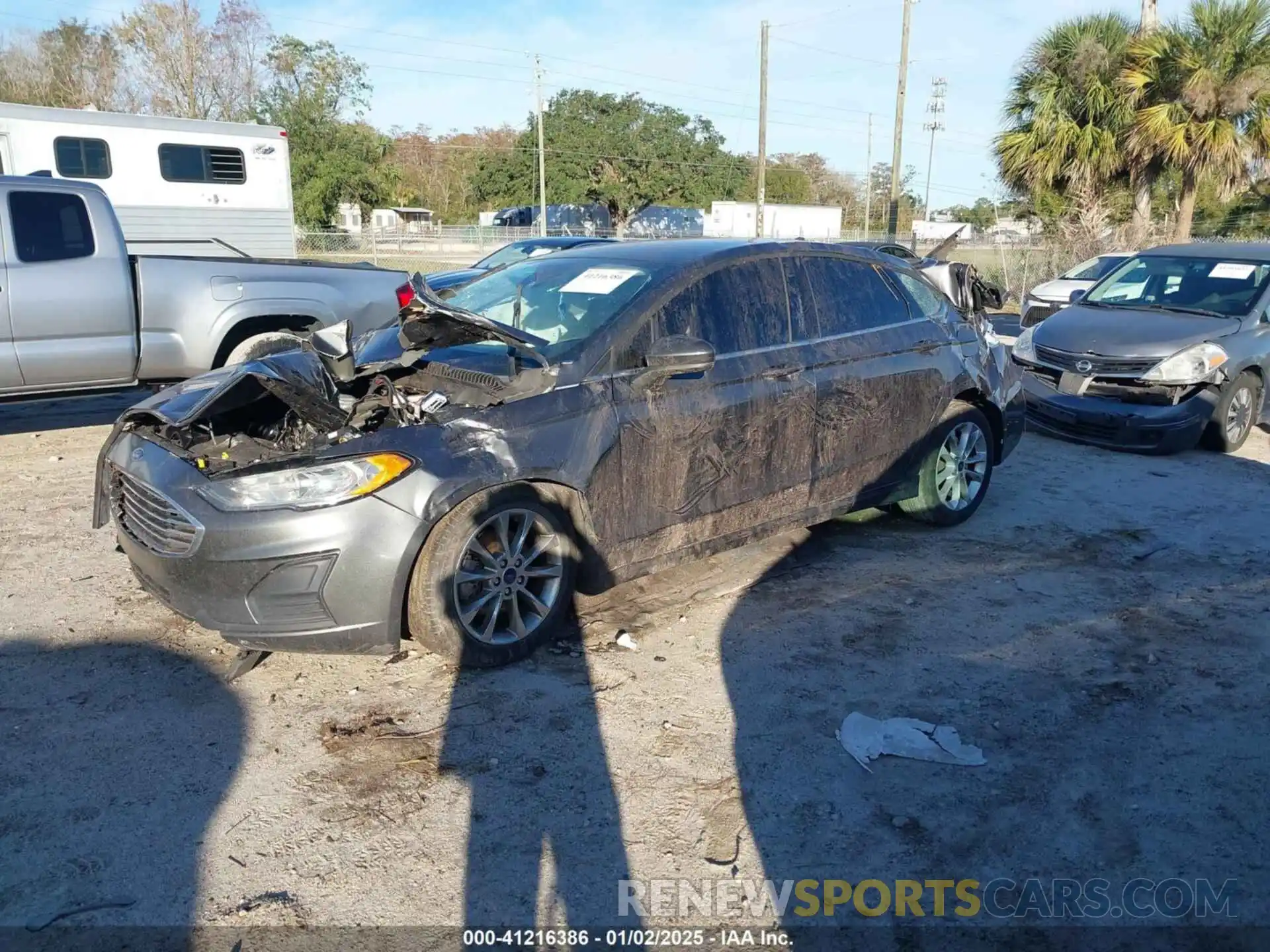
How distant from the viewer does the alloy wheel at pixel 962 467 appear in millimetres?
5930

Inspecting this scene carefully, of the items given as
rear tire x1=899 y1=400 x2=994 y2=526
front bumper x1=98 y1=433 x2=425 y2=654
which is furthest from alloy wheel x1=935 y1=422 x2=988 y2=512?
front bumper x1=98 y1=433 x2=425 y2=654

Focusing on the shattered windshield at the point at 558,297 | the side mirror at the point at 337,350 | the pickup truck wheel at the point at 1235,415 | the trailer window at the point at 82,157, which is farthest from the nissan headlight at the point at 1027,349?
the trailer window at the point at 82,157

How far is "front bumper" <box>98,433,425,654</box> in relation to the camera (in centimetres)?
358

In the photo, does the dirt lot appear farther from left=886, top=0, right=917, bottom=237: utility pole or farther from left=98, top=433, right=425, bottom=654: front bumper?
left=886, top=0, right=917, bottom=237: utility pole

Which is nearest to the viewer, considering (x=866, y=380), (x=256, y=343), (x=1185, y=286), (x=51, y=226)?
(x=866, y=380)

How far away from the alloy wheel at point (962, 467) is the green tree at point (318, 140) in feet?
120

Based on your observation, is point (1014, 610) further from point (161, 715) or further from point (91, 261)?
point (91, 261)

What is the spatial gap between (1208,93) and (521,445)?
62.8 ft

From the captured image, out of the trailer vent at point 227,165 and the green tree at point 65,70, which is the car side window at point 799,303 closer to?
the trailer vent at point 227,165

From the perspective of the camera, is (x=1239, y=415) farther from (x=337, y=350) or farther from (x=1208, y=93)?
(x=1208, y=93)

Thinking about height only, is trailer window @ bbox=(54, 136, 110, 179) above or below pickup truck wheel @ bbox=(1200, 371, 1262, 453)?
above

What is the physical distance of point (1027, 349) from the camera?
9117 millimetres

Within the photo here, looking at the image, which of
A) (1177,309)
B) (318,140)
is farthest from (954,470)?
(318,140)

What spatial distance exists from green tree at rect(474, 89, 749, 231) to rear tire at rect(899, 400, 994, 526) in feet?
160
